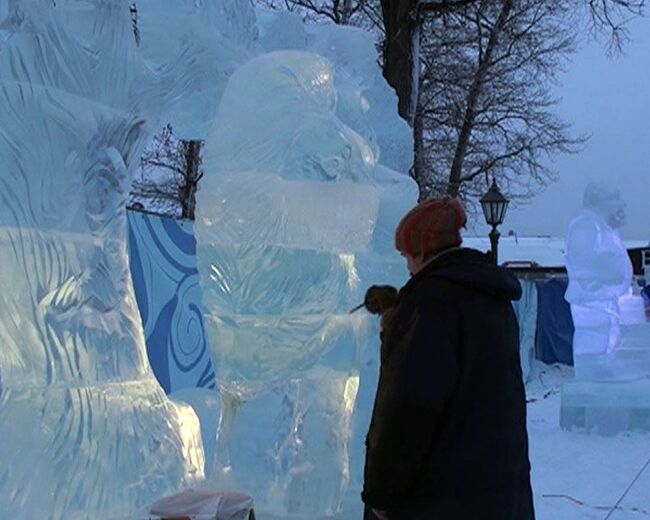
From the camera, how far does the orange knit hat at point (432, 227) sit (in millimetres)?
2211

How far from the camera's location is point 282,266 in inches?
116

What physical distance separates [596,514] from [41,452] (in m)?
3.99

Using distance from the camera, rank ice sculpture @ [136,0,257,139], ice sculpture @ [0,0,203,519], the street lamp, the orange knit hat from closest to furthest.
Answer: ice sculpture @ [0,0,203,519] < the orange knit hat < ice sculpture @ [136,0,257,139] < the street lamp

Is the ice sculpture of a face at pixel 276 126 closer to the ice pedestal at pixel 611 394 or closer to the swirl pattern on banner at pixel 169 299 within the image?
the swirl pattern on banner at pixel 169 299

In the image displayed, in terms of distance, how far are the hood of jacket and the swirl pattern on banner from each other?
3644 mm

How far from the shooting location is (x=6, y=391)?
188 cm

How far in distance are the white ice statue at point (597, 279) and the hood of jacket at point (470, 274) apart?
5.49m

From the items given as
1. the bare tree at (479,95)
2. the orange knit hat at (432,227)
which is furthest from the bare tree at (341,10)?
the orange knit hat at (432,227)

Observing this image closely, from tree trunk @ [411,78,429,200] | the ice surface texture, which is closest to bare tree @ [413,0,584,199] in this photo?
tree trunk @ [411,78,429,200]

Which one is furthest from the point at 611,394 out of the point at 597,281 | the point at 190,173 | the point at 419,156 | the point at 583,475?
the point at 190,173

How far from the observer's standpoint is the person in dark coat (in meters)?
1.99

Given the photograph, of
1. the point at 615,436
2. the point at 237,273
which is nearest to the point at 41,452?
the point at 237,273

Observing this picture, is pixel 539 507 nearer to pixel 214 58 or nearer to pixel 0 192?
pixel 214 58

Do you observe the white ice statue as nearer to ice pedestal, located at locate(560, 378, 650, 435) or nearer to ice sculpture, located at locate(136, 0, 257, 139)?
Answer: ice pedestal, located at locate(560, 378, 650, 435)
